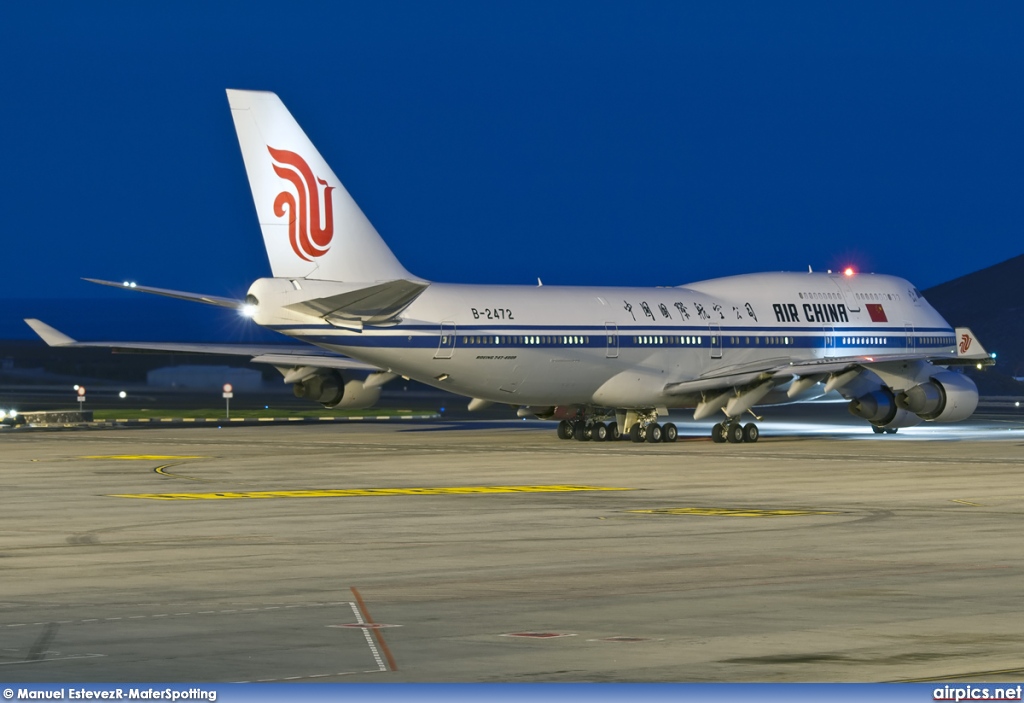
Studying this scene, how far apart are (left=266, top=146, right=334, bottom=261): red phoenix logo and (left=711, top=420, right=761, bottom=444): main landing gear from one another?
12741 millimetres

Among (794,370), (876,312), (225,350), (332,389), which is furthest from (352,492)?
(876,312)

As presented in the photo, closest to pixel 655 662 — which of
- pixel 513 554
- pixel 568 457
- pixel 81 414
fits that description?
pixel 513 554

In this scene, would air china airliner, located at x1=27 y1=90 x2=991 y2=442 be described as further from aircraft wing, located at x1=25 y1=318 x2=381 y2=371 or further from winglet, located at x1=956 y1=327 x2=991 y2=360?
winglet, located at x1=956 y1=327 x2=991 y2=360

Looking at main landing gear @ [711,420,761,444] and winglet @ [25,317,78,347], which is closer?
main landing gear @ [711,420,761,444]

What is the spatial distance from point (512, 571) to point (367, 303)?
21.9 m

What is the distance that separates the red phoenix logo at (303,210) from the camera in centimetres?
4000

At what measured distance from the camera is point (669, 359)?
47.2 meters

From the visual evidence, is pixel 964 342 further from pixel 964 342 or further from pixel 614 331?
pixel 614 331

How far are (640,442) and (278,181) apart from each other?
43.8ft

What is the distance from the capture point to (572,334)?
44875mm

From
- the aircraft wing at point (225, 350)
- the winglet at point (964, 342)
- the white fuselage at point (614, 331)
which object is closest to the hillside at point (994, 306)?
the winglet at point (964, 342)

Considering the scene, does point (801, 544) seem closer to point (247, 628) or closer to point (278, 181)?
point (247, 628)

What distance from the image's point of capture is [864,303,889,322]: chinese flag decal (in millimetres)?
52406

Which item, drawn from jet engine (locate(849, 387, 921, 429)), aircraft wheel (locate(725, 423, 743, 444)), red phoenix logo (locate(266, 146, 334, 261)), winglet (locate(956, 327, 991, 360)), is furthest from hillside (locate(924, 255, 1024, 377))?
red phoenix logo (locate(266, 146, 334, 261))
